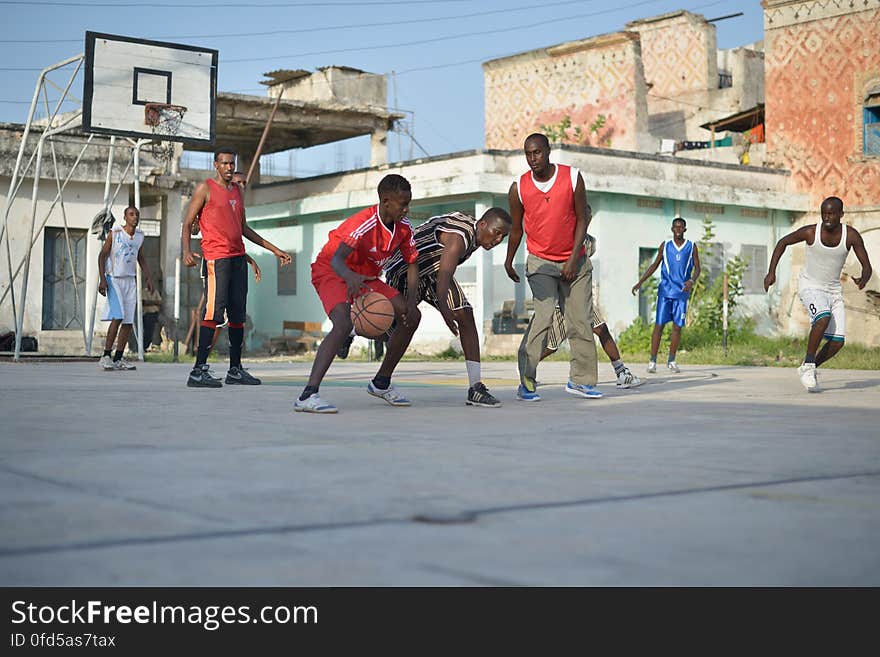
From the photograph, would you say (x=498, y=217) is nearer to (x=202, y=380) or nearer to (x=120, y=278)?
(x=202, y=380)

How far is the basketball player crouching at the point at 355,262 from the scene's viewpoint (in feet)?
21.4

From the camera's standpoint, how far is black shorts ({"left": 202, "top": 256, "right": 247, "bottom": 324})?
914 cm

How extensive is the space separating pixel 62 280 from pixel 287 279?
246 inches

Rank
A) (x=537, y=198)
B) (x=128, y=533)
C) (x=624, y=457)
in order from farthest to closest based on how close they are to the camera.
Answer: (x=537, y=198) → (x=624, y=457) → (x=128, y=533)

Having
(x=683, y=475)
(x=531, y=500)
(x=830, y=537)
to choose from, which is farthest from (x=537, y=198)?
(x=830, y=537)

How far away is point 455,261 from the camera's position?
737 cm

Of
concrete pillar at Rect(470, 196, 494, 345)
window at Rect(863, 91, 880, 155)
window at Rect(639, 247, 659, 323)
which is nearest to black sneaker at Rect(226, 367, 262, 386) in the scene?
concrete pillar at Rect(470, 196, 494, 345)

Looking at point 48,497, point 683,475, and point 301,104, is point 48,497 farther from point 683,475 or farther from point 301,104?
point 301,104

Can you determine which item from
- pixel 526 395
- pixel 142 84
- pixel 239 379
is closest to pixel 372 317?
pixel 526 395

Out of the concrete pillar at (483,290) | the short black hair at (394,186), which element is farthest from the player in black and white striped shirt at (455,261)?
the concrete pillar at (483,290)

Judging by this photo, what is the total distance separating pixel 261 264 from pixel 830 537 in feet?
84.0

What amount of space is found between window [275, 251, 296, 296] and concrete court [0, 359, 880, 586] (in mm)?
19628

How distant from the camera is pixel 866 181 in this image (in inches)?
936
